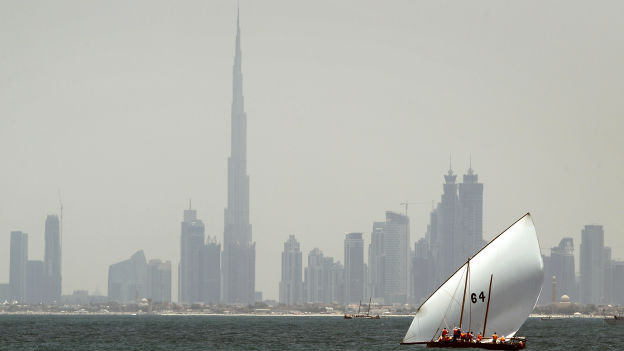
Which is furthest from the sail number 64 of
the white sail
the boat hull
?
the boat hull

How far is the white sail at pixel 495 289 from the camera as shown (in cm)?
11819

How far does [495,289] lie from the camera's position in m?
119

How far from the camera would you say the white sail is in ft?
388

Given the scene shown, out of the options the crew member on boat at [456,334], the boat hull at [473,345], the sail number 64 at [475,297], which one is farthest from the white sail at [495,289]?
the crew member on boat at [456,334]

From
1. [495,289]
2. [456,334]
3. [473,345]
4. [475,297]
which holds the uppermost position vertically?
[495,289]

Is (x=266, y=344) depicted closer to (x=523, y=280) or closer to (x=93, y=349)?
(x=93, y=349)

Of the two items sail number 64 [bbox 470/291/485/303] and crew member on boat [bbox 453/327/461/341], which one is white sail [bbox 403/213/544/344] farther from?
crew member on boat [bbox 453/327/461/341]

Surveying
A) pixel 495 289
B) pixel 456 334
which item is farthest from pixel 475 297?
pixel 456 334

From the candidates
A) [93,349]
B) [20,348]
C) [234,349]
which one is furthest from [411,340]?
[20,348]

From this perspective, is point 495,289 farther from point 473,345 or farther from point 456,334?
point 456,334

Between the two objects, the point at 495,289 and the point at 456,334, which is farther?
the point at 495,289

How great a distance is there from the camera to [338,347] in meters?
161

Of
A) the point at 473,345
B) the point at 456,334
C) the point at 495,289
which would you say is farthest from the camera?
the point at 495,289

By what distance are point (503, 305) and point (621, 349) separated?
50916 mm
